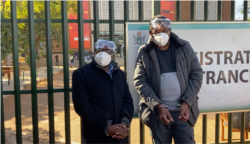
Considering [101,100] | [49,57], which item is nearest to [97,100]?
[101,100]

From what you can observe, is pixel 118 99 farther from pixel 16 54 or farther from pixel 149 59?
pixel 16 54

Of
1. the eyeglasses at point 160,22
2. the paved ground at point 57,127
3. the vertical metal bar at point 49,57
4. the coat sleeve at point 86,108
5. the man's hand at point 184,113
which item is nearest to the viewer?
the coat sleeve at point 86,108

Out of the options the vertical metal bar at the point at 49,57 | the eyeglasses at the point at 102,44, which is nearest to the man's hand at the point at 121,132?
the eyeglasses at the point at 102,44

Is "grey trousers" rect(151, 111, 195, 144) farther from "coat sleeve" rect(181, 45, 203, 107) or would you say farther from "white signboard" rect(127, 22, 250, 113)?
"white signboard" rect(127, 22, 250, 113)

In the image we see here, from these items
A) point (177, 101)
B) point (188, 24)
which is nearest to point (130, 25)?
point (188, 24)

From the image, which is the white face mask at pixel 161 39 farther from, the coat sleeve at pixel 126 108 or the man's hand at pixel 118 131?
the man's hand at pixel 118 131

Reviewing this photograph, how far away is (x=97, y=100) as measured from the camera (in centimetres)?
213

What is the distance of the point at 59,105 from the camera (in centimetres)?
829

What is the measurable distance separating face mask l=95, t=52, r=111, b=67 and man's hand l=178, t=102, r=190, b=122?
82cm

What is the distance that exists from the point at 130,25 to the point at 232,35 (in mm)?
1420

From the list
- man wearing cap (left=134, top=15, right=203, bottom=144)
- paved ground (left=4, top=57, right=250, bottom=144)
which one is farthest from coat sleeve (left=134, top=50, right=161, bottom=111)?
paved ground (left=4, top=57, right=250, bottom=144)

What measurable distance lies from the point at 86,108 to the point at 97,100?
122 mm

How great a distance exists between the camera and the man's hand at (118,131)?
2107 millimetres

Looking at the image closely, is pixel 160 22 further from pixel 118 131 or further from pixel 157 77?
pixel 118 131
